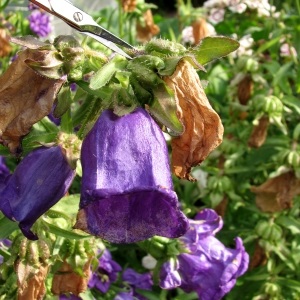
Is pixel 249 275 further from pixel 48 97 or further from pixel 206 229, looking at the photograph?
pixel 48 97

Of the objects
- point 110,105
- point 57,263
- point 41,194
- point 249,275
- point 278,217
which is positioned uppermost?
point 110,105

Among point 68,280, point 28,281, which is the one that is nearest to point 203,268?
point 68,280

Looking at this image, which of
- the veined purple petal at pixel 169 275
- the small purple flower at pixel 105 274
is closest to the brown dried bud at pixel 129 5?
the small purple flower at pixel 105 274

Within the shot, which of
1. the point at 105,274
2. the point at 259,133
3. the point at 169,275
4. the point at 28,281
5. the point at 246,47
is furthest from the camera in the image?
the point at 246,47

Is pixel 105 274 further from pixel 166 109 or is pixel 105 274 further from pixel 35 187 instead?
pixel 166 109

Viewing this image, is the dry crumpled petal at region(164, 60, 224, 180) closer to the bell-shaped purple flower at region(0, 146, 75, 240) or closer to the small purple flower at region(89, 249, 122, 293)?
the bell-shaped purple flower at region(0, 146, 75, 240)

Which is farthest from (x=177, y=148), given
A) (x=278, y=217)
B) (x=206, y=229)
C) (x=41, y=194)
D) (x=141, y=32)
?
(x=141, y=32)
